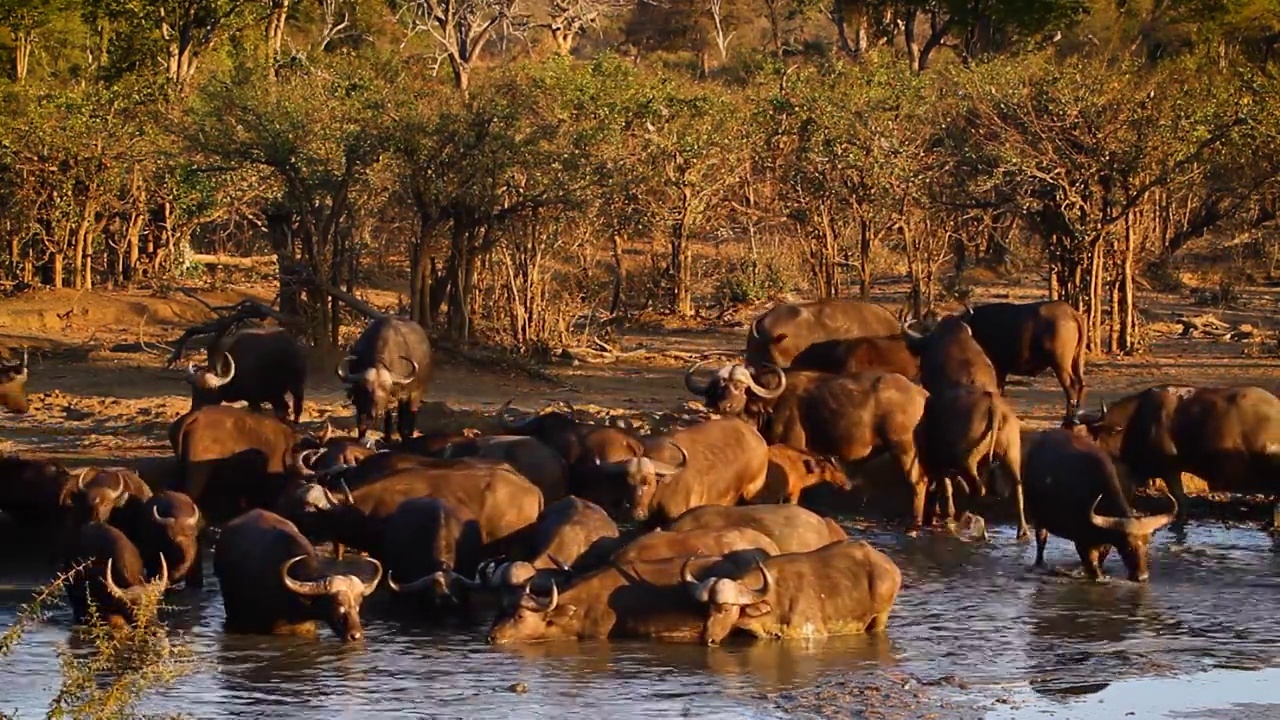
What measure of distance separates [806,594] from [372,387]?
243 inches

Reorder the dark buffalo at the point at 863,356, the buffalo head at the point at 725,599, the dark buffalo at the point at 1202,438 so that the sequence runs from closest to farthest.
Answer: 1. the buffalo head at the point at 725,599
2. the dark buffalo at the point at 1202,438
3. the dark buffalo at the point at 863,356

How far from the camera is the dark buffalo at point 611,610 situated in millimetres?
10164

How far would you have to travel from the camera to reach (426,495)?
11.5 metres

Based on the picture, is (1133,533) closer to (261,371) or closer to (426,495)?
(426,495)

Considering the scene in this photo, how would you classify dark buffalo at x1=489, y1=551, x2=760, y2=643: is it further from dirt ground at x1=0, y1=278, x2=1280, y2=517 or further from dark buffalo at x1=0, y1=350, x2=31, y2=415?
dark buffalo at x1=0, y1=350, x2=31, y2=415

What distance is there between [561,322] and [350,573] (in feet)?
34.0

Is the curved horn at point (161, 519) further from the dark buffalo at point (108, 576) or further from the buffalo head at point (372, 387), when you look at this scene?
the buffalo head at point (372, 387)

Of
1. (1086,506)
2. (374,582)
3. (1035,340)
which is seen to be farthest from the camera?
(1035,340)

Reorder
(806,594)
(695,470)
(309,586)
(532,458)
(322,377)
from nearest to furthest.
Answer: (309,586) → (806,594) → (532,458) → (695,470) → (322,377)

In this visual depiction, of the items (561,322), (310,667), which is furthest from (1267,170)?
(310,667)

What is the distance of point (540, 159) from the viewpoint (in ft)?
63.8

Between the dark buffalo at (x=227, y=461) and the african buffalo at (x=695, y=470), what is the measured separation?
2.27 meters

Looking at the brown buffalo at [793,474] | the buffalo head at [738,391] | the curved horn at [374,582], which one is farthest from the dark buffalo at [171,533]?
the buffalo head at [738,391]

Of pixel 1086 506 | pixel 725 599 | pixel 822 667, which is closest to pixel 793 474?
pixel 1086 506
